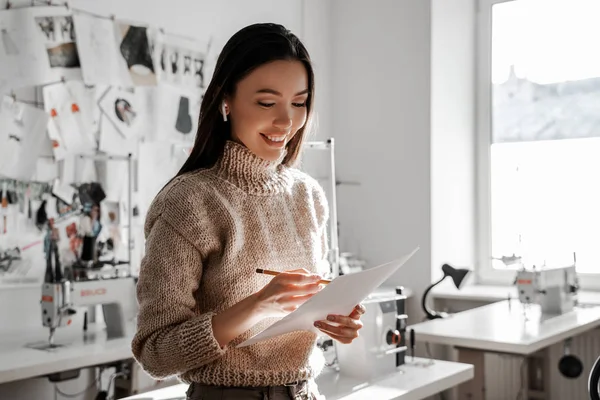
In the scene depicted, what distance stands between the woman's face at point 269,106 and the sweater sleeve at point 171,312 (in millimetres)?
200

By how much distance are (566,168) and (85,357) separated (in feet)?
9.81

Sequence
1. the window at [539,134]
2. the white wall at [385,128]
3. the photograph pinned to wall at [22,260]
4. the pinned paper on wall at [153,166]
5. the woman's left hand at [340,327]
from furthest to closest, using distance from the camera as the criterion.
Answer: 1. the white wall at [385,128]
2. the window at [539,134]
3. the pinned paper on wall at [153,166]
4. the photograph pinned to wall at [22,260]
5. the woman's left hand at [340,327]

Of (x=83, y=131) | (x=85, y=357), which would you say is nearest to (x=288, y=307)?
(x=85, y=357)

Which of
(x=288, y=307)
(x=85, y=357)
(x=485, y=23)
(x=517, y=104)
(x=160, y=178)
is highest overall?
(x=485, y=23)

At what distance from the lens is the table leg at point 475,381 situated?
8.94ft

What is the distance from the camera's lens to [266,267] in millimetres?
1092

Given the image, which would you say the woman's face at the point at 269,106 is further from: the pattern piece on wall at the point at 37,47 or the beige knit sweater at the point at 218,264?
the pattern piece on wall at the point at 37,47

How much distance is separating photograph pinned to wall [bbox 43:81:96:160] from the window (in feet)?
8.13

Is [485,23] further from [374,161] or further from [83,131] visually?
[83,131]

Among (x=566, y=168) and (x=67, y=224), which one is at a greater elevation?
(x=566, y=168)

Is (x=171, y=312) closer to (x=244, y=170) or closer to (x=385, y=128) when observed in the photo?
(x=244, y=170)

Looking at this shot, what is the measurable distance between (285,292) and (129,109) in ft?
8.97

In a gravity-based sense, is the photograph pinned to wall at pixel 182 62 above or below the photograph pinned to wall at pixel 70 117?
above

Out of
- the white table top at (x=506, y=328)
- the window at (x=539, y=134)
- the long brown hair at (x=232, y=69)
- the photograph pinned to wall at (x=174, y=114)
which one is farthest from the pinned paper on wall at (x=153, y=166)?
the long brown hair at (x=232, y=69)
